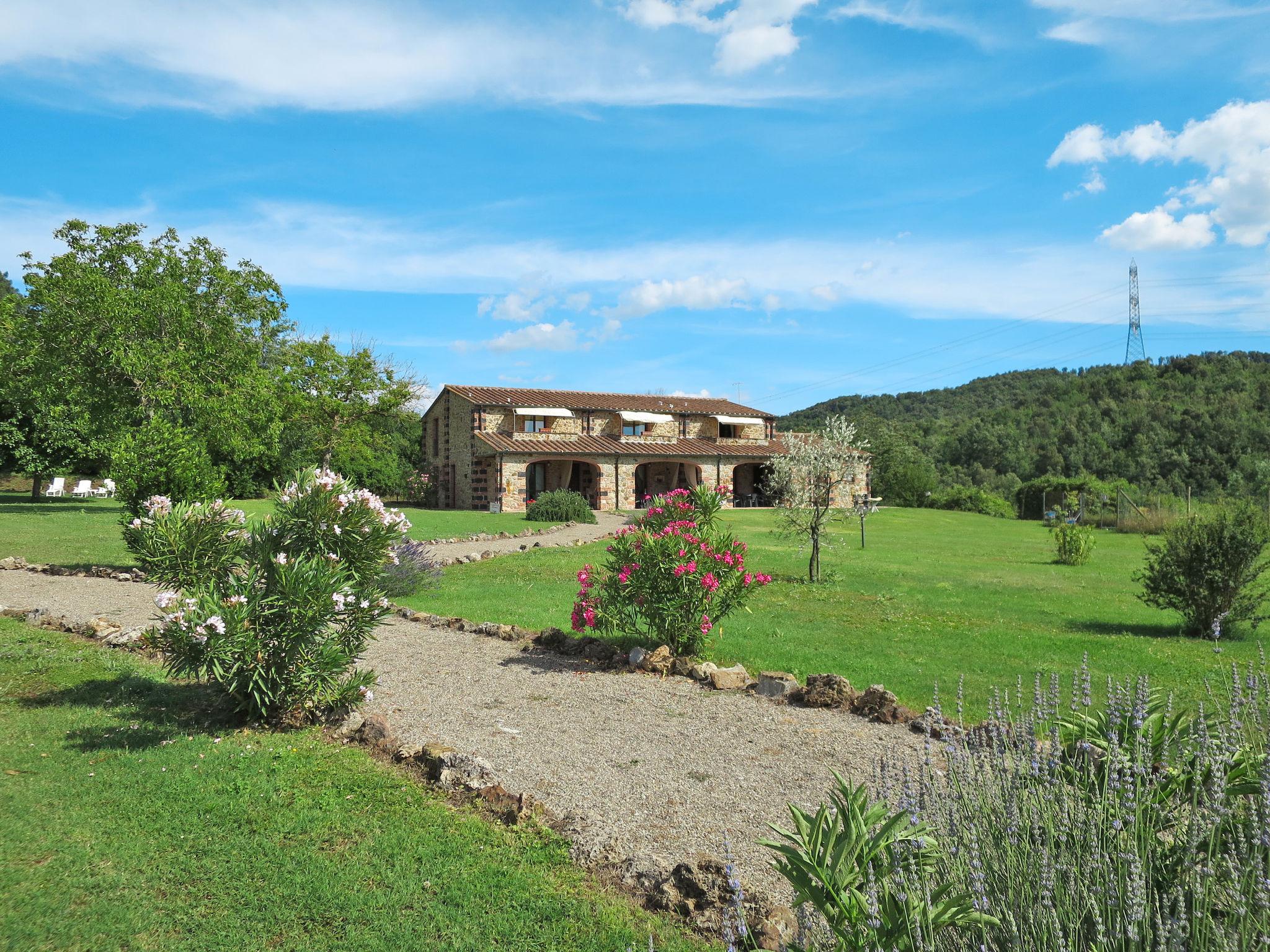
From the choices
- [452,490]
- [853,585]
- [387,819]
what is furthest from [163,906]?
[452,490]

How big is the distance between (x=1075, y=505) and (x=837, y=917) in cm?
4214

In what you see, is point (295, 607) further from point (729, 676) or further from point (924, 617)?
point (924, 617)

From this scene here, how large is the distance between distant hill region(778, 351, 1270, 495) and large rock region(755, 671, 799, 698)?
4163 cm

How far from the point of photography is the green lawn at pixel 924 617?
8344mm

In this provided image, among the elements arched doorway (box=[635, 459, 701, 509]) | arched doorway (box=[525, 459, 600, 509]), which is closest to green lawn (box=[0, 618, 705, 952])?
arched doorway (box=[525, 459, 600, 509])

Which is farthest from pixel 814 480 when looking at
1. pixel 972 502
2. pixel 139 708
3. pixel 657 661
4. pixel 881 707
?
pixel 972 502

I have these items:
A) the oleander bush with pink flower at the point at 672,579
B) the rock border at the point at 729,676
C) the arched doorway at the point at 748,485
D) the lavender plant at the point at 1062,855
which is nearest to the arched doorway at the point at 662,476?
the arched doorway at the point at 748,485

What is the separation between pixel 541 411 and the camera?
3828 centimetres

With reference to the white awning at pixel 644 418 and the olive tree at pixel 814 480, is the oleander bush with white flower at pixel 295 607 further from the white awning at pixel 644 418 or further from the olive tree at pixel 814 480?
the white awning at pixel 644 418

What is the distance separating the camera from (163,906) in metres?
3.51

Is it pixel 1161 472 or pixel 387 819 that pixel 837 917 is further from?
pixel 1161 472

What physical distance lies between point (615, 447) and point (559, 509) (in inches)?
369

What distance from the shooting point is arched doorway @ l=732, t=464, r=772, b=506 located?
4388 centimetres

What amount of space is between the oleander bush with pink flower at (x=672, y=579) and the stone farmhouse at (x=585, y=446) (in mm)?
25984
